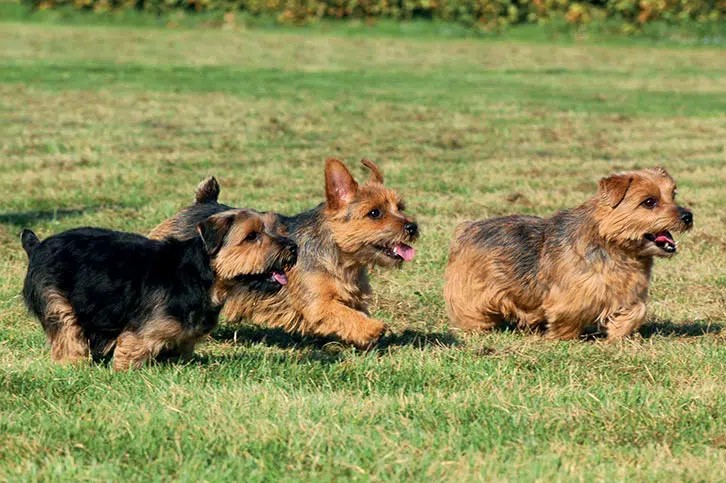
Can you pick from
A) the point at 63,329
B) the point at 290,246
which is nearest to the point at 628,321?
the point at 290,246

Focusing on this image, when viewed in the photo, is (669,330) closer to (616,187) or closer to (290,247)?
(616,187)

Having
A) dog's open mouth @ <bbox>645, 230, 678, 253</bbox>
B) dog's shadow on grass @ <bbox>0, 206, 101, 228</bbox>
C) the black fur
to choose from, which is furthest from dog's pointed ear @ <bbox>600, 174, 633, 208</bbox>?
dog's shadow on grass @ <bbox>0, 206, 101, 228</bbox>

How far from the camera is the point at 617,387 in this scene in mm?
6184

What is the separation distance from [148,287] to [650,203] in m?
2.81

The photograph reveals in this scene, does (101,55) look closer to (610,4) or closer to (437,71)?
(437,71)

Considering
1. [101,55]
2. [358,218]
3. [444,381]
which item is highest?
[358,218]

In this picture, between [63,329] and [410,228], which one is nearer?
[63,329]

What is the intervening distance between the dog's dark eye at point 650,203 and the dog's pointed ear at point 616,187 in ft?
0.41

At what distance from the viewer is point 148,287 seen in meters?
6.39

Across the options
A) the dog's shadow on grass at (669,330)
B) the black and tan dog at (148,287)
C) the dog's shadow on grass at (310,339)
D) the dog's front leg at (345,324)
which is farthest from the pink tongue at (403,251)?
the dog's shadow on grass at (669,330)

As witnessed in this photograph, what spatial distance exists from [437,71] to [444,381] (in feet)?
65.9

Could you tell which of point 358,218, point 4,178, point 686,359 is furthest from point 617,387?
point 4,178

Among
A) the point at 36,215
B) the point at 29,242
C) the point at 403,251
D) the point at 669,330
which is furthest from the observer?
the point at 36,215

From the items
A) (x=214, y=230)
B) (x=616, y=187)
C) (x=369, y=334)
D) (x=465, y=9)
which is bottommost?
→ (x=465, y=9)
